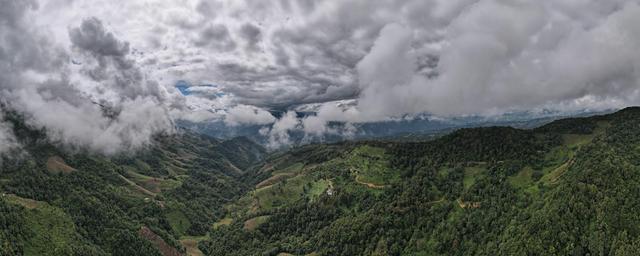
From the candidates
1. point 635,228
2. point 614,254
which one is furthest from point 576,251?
point 635,228

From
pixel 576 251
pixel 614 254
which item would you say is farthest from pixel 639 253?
pixel 576 251

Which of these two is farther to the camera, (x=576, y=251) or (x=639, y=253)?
(x=576, y=251)

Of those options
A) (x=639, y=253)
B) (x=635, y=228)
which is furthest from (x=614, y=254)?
(x=635, y=228)

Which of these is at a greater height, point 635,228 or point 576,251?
point 635,228

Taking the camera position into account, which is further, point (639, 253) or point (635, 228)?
point (635, 228)

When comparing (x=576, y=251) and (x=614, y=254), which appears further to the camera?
(x=576, y=251)

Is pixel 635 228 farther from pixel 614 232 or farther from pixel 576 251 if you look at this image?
pixel 576 251

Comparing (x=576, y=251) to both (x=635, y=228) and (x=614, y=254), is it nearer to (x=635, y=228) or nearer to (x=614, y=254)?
(x=614, y=254)

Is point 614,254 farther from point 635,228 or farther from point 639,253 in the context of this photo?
point 635,228
